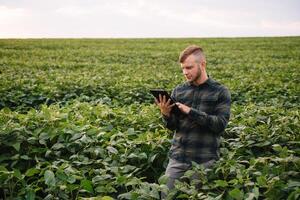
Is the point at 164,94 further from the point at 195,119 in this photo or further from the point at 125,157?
the point at 125,157

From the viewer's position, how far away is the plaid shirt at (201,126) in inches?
143

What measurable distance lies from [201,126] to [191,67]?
0.53 metres

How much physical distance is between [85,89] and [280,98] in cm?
406

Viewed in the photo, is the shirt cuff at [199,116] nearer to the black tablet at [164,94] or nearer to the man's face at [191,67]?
the black tablet at [164,94]

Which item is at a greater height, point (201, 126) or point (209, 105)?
point (209, 105)

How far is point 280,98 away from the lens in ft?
27.1

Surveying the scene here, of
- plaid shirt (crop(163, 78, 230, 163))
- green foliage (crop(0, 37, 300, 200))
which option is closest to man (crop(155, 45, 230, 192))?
plaid shirt (crop(163, 78, 230, 163))

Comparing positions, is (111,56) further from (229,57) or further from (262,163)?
(262,163)

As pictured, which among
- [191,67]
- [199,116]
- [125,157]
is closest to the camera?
[199,116]

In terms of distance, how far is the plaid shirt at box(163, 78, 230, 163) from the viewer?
11.9ft

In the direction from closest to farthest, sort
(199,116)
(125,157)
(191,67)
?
(199,116) < (191,67) < (125,157)

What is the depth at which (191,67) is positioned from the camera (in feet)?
12.0

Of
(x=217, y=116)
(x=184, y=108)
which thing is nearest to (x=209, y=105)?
(x=217, y=116)

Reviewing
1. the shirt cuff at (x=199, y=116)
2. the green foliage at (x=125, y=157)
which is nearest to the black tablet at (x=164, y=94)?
the shirt cuff at (x=199, y=116)
